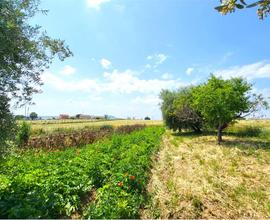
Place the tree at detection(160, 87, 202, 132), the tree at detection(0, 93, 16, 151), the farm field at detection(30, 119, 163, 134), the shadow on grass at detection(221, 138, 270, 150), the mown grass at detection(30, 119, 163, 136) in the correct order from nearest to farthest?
the tree at detection(0, 93, 16, 151)
the shadow on grass at detection(221, 138, 270, 150)
the tree at detection(160, 87, 202, 132)
the mown grass at detection(30, 119, 163, 136)
the farm field at detection(30, 119, 163, 134)

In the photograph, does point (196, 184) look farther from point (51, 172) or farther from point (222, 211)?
point (51, 172)

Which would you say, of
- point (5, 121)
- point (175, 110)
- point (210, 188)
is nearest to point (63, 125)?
point (175, 110)

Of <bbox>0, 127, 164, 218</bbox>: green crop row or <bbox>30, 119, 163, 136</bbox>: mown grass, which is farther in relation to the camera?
<bbox>30, 119, 163, 136</bbox>: mown grass

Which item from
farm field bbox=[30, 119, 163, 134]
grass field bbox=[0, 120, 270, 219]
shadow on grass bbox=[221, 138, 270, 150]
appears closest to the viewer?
grass field bbox=[0, 120, 270, 219]

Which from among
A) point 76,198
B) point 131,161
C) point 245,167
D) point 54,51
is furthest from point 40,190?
point 245,167

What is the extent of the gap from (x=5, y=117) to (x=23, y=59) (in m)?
1.63

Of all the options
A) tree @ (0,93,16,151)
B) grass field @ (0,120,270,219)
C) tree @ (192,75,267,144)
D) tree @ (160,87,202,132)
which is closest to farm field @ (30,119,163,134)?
tree @ (160,87,202,132)

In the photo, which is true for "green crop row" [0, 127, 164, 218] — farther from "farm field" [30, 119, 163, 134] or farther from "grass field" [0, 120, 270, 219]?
"farm field" [30, 119, 163, 134]

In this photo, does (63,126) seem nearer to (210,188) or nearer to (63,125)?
(63,125)

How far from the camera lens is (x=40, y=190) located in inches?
262

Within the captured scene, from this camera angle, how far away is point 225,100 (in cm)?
2070

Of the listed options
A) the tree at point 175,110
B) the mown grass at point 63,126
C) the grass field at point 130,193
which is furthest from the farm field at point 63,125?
the grass field at point 130,193

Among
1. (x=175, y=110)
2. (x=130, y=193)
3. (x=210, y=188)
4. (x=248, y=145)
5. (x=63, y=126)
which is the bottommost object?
(x=210, y=188)

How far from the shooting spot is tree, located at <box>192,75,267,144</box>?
20.7 meters
